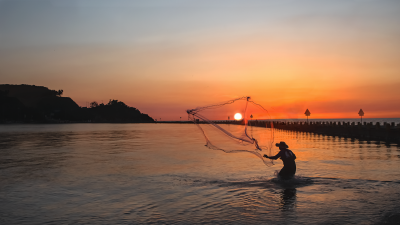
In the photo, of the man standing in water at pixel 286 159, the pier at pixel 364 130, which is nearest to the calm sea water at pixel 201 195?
the man standing in water at pixel 286 159

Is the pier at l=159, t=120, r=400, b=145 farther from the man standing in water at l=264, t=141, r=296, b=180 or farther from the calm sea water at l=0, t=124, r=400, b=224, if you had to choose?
the man standing in water at l=264, t=141, r=296, b=180

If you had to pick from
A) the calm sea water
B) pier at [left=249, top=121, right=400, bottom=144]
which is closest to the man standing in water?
the calm sea water

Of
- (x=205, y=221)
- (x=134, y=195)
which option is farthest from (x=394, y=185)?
(x=134, y=195)

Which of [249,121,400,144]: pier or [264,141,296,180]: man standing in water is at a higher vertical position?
[249,121,400,144]: pier

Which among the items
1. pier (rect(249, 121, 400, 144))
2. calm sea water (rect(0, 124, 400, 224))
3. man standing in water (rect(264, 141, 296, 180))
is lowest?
calm sea water (rect(0, 124, 400, 224))

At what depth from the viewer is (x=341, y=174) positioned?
65.1 feet

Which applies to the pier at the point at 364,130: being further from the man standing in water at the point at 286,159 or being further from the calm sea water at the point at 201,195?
the man standing in water at the point at 286,159

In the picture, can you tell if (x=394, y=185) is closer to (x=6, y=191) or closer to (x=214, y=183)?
(x=214, y=183)

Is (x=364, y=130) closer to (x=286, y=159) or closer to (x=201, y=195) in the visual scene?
(x=286, y=159)

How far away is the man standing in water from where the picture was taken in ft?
53.3

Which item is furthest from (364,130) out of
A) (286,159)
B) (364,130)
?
(286,159)

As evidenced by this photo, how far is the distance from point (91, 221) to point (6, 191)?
25.4 feet

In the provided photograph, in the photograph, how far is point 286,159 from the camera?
16375 millimetres

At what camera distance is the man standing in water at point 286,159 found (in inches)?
639
